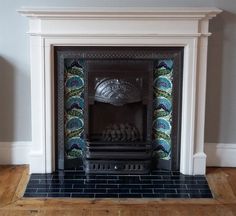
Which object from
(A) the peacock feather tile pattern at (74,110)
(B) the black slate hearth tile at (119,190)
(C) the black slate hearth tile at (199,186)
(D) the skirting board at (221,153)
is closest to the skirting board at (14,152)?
(A) the peacock feather tile pattern at (74,110)

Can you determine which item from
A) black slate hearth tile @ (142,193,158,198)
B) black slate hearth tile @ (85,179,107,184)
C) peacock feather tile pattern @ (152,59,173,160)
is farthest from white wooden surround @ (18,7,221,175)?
black slate hearth tile @ (142,193,158,198)

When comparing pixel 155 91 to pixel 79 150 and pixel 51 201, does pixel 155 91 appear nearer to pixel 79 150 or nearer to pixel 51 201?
pixel 79 150

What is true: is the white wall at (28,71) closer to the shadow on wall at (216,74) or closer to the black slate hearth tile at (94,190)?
the shadow on wall at (216,74)

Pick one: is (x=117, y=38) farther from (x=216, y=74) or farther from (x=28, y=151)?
(x=28, y=151)

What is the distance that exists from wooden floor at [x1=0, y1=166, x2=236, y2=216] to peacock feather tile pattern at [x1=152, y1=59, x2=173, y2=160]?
1.61 ft

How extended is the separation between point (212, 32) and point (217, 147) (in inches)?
32.8

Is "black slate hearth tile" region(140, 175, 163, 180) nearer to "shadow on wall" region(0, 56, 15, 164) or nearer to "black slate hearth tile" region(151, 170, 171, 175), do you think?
"black slate hearth tile" region(151, 170, 171, 175)

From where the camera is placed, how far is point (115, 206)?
2.91 meters

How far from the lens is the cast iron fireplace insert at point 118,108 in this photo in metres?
3.30

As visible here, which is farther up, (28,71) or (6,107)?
(28,71)

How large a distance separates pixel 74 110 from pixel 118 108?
1.03 ft

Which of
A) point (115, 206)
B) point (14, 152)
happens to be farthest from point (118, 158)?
point (14, 152)

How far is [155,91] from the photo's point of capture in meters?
3.39

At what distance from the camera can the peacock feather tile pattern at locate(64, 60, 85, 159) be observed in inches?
132
